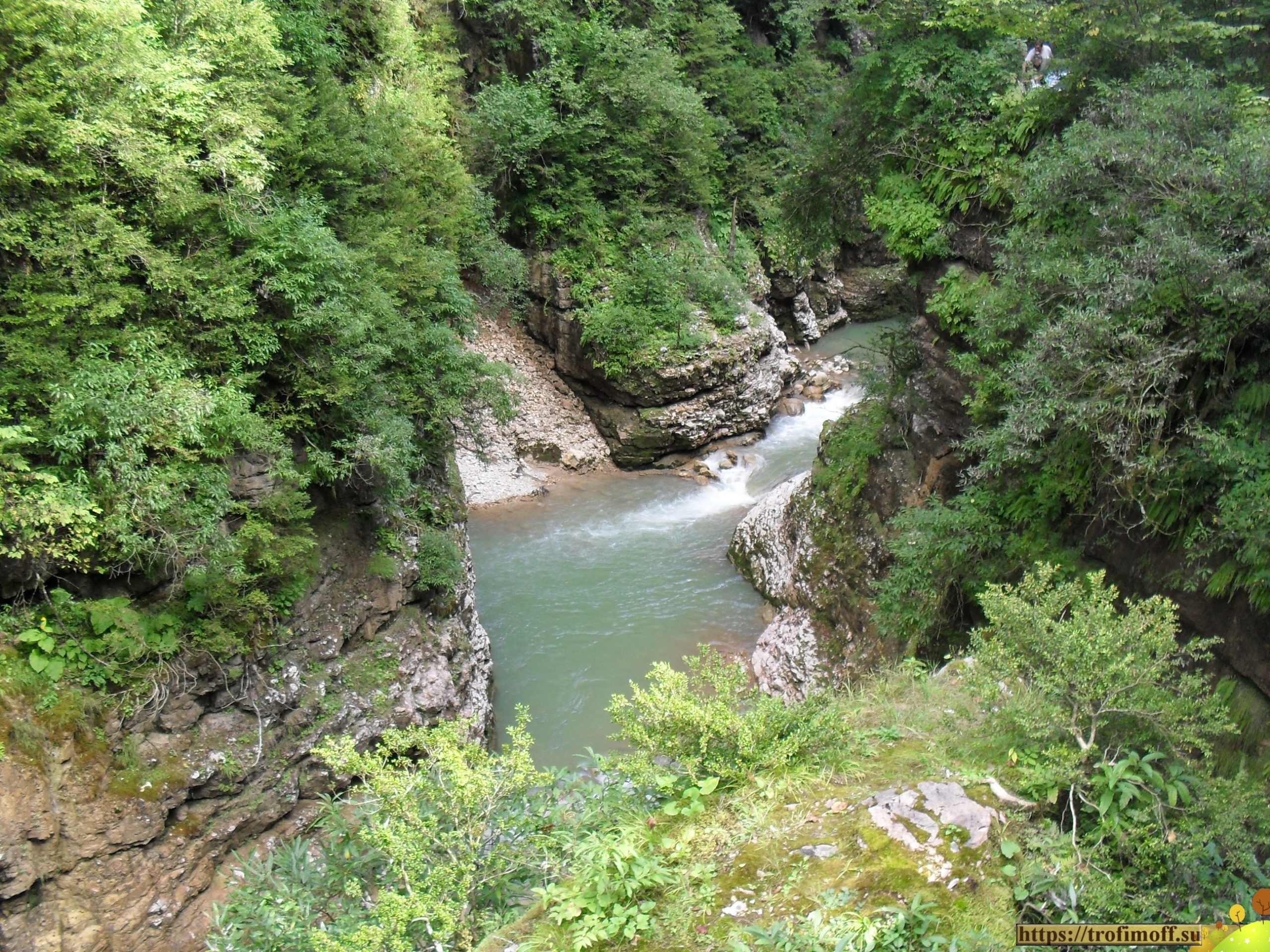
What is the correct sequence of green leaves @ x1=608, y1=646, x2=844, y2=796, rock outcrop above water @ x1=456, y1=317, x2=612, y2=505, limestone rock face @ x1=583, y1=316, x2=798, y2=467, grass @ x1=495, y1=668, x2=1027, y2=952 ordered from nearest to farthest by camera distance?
1. grass @ x1=495, y1=668, x2=1027, y2=952
2. green leaves @ x1=608, y1=646, x2=844, y2=796
3. rock outcrop above water @ x1=456, y1=317, x2=612, y2=505
4. limestone rock face @ x1=583, y1=316, x2=798, y2=467

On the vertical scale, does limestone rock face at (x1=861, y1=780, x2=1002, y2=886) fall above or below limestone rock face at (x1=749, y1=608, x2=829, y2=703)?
Answer: above

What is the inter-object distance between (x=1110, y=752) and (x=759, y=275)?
2008cm

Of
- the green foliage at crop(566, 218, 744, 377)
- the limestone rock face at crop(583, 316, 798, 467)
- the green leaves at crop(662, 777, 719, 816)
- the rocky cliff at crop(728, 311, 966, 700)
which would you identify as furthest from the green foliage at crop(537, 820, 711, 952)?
the green foliage at crop(566, 218, 744, 377)

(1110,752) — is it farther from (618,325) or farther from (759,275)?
(759,275)

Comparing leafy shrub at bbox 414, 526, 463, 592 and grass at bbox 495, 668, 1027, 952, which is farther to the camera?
leafy shrub at bbox 414, 526, 463, 592

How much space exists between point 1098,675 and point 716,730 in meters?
2.11

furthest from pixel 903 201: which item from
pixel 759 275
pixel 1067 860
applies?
pixel 759 275

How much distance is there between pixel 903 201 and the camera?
31.5 ft

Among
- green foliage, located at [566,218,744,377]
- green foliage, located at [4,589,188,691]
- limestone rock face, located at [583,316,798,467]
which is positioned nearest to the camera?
Result: green foliage, located at [4,589,188,691]

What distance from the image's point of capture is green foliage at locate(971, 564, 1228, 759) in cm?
405

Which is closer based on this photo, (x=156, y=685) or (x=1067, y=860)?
(x=1067, y=860)

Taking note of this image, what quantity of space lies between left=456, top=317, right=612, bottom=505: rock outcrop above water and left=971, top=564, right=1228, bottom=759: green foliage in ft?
44.4

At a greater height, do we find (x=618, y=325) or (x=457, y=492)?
(x=618, y=325)

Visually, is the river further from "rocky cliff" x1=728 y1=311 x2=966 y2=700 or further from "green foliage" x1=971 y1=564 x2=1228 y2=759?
"green foliage" x1=971 y1=564 x2=1228 y2=759
